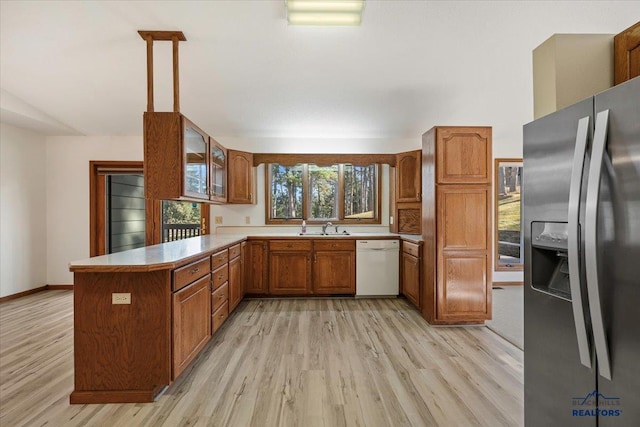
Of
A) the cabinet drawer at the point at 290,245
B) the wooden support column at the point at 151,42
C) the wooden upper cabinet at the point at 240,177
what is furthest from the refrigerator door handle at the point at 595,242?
A: the wooden upper cabinet at the point at 240,177

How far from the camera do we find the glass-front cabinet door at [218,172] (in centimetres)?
354

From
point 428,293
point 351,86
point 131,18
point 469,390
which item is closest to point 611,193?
point 469,390

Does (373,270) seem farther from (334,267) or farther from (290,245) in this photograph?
(290,245)

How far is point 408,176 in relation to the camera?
14.3 ft

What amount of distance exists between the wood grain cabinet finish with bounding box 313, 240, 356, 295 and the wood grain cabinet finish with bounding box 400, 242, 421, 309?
2.18 feet

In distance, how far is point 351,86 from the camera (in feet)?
11.2

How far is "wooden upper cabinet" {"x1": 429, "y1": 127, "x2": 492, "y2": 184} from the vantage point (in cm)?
311

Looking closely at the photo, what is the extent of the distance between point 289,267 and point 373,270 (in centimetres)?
115

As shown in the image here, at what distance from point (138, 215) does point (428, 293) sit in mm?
5682

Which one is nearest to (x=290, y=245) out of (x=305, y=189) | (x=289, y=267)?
(x=289, y=267)

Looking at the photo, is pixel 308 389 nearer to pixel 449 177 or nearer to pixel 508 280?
pixel 449 177

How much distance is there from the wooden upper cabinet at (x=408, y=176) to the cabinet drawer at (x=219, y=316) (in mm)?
2787

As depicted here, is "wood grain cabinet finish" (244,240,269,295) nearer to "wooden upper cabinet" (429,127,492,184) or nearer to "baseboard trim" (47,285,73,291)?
"wooden upper cabinet" (429,127,492,184)

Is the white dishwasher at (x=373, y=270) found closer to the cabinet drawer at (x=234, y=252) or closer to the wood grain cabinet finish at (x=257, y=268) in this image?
the wood grain cabinet finish at (x=257, y=268)
